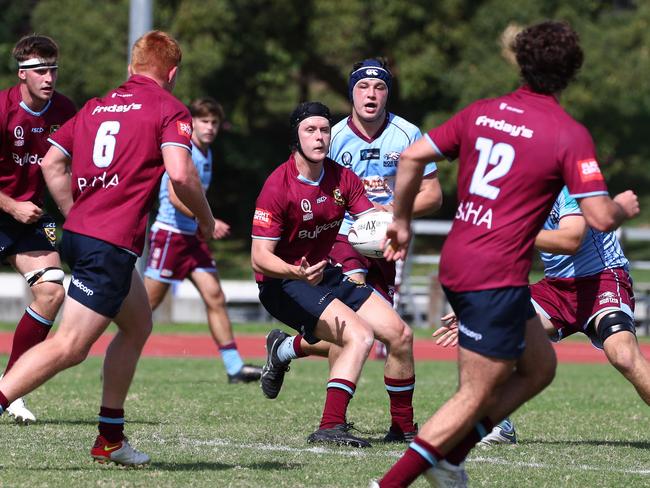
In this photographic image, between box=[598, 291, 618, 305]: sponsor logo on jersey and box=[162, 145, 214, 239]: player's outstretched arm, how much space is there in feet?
9.59

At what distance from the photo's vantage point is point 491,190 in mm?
5398

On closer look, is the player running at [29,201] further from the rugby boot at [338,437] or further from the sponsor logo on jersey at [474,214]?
the sponsor logo on jersey at [474,214]

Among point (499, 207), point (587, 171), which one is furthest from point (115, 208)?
point (587, 171)

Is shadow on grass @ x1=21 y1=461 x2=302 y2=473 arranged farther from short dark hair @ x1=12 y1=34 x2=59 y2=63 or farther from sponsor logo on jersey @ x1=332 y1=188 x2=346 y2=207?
short dark hair @ x1=12 y1=34 x2=59 y2=63

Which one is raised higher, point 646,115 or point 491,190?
point 491,190

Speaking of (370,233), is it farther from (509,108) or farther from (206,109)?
(206,109)

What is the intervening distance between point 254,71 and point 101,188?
24.5 m

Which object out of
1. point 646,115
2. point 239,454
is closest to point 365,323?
point 239,454

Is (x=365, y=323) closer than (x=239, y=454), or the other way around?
(x=239, y=454)

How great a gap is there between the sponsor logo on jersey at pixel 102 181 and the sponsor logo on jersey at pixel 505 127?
6.36ft

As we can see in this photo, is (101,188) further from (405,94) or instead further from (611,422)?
(405,94)

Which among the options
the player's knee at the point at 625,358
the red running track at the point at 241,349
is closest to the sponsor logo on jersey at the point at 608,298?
the player's knee at the point at 625,358

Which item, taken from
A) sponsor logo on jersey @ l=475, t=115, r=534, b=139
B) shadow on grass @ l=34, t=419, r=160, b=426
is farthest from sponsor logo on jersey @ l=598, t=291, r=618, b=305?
shadow on grass @ l=34, t=419, r=160, b=426

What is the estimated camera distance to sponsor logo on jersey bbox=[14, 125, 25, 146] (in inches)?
334
